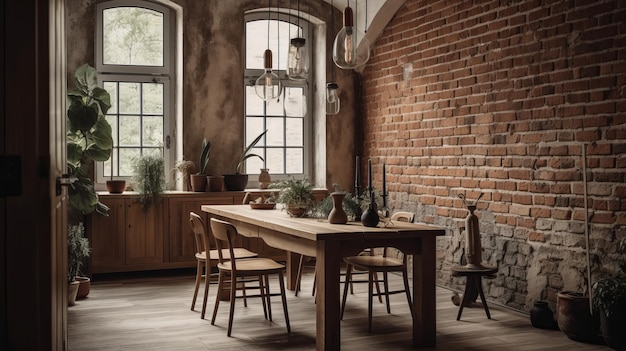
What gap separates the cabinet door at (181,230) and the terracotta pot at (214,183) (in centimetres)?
17

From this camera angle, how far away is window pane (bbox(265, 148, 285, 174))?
26.8 feet

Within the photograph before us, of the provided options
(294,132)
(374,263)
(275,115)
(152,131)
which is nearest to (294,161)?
(294,132)

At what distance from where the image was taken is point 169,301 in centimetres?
592

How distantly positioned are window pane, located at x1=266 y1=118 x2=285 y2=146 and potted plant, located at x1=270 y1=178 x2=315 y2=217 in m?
2.94

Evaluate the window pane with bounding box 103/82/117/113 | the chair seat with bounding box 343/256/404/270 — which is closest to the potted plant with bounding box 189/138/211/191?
the window pane with bounding box 103/82/117/113

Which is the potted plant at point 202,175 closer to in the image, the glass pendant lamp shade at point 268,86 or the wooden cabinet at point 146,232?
the wooden cabinet at point 146,232

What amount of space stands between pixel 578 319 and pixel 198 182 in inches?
166

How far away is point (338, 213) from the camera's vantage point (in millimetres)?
4695

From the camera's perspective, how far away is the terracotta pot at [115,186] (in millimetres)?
6984

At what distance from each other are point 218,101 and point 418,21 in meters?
2.40

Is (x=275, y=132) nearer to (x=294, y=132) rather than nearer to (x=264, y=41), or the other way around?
(x=294, y=132)

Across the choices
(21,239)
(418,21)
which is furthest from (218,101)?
(21,239)

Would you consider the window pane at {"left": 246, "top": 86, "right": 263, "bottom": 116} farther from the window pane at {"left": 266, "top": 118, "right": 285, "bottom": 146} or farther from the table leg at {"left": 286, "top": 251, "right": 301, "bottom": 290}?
the table leg at {"left": 286, "top": 251, "right": 301, "bottom": 290}

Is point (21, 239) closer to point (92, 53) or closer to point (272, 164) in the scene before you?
point (92, 53)
